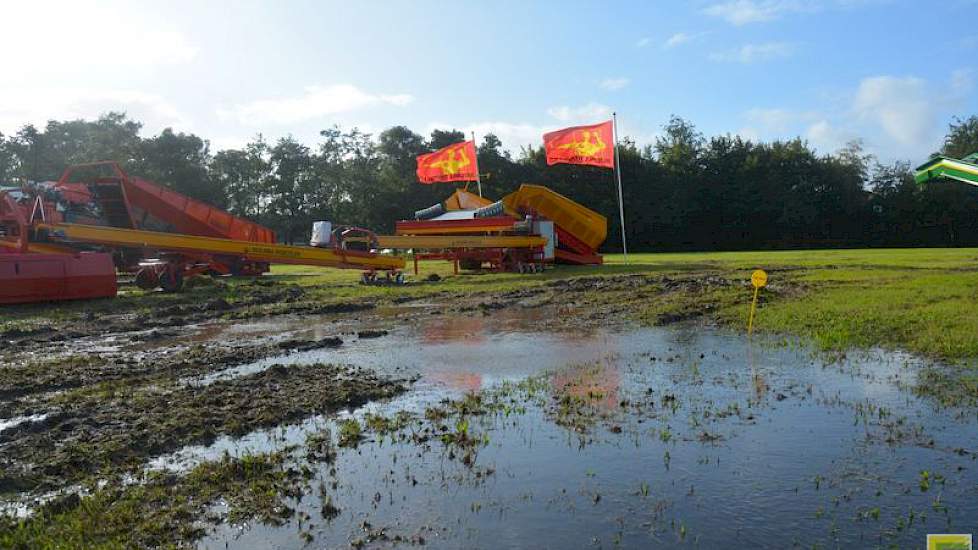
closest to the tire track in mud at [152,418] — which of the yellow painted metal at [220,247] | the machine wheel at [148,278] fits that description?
the machine wheel at [148,278]

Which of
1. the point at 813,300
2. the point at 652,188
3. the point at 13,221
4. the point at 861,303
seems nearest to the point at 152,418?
the point at 861,303

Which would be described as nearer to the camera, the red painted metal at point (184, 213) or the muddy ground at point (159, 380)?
the muddy ground at point (159, 380)

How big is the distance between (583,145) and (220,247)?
1527 centimetres

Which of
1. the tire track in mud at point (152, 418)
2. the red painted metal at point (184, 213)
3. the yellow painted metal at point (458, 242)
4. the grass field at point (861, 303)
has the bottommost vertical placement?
the tire track in mud at point (152, 418)

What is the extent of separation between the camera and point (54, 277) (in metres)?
16.2

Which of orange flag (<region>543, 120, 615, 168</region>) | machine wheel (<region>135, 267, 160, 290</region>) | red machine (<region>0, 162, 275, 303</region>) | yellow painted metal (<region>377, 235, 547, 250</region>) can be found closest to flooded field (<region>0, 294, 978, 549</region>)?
red machine (<region>0, 162, 275, 303</region>)

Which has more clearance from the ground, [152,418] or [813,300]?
[813,300]

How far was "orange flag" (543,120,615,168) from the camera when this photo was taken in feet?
96.0

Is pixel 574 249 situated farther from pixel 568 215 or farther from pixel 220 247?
pixel 220 247

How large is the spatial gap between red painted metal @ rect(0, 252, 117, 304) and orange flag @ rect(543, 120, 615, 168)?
1743 centimetres

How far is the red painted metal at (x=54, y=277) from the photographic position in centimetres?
1554

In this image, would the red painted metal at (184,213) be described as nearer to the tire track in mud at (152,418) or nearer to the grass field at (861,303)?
the grass field at (861,303)

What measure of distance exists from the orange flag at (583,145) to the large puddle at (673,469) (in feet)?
69.7

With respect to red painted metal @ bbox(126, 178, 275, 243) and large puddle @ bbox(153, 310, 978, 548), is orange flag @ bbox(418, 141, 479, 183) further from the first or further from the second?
large puddle @ bbox(153, 310, 978, 548)
